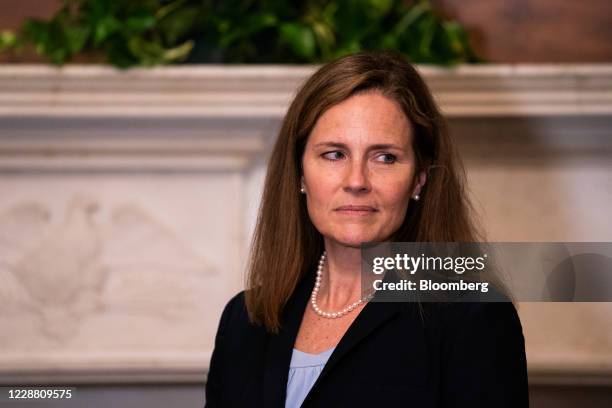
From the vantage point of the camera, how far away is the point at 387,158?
48.2 inches

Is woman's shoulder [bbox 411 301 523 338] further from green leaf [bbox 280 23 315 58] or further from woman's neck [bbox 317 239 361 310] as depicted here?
green leaf [bbox 280 23 315 58]

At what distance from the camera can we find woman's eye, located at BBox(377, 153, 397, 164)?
48.1 inches

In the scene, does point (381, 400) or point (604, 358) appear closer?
point (381, 400)

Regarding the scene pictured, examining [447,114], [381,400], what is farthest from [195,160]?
[381,400]

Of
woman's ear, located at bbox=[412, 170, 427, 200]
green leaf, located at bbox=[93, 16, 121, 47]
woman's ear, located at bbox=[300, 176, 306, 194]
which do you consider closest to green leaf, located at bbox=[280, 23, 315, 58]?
green leaf, located at bbox=[93, 16, 121, 47]

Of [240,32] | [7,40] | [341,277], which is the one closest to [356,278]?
[341,277]

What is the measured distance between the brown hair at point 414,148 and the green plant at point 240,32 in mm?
473

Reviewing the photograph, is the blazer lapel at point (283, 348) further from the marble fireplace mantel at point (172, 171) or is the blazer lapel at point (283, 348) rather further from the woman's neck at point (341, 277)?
the marble fireplace mantel at point (172, 171)

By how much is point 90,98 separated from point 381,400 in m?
0.98

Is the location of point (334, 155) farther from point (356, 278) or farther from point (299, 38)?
point (299, 38)

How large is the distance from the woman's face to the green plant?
0.54 metres

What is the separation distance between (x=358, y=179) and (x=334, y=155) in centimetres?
8

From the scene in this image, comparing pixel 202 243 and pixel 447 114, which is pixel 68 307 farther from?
pixel 447 114

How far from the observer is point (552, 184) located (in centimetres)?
176
